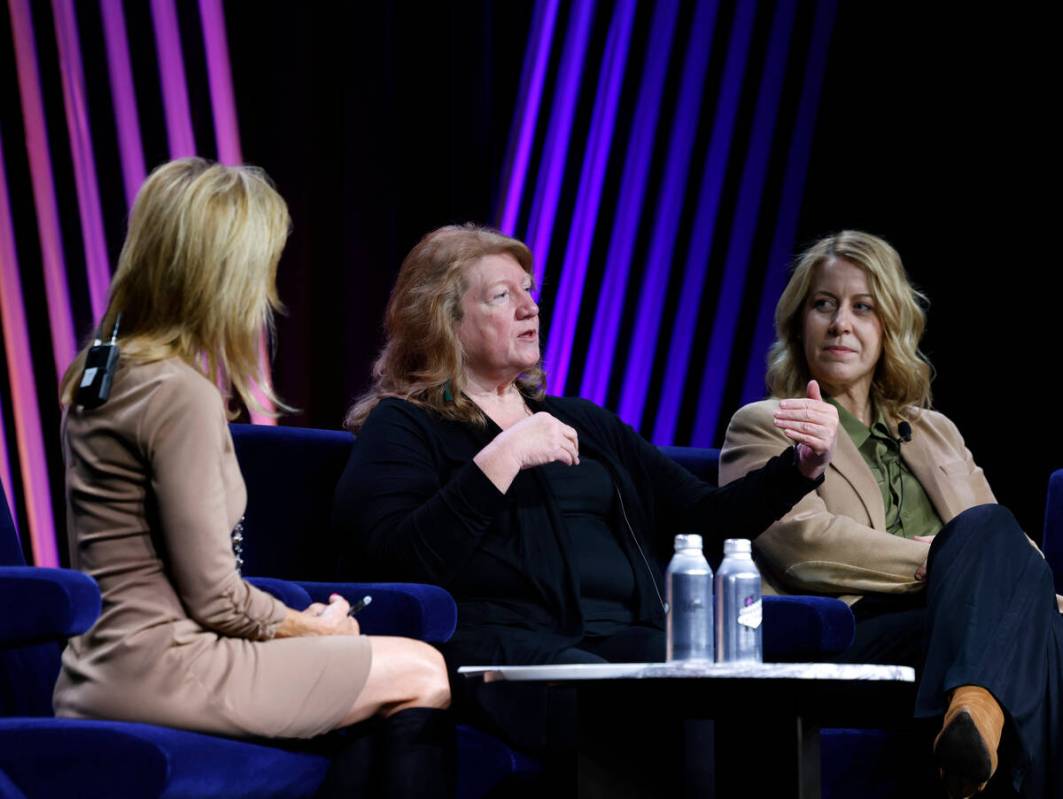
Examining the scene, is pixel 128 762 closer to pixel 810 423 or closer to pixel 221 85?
pixel 810 423

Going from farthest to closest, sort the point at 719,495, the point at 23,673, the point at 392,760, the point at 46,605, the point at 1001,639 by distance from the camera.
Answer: the point at 719,495
the point at 1001,639
the point at 23,673
the point at 392,760
the point at 46,605

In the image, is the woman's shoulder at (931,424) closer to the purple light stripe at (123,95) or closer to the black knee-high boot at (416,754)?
the black knee-high boot at (416,754)

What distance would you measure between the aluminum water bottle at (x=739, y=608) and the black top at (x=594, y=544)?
50cm

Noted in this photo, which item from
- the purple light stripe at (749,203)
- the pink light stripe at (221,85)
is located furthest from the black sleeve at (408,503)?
the purple light stripe at (749,203)

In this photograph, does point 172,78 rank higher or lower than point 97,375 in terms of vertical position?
higher

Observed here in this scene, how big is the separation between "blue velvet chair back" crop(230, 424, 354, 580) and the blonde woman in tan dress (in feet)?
2.35

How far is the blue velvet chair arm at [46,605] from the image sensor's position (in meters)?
1.51

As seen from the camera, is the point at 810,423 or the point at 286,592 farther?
the point at 810,423

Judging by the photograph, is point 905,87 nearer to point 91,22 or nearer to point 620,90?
point 620,90

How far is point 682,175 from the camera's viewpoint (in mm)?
3914

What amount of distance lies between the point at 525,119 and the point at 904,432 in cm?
136

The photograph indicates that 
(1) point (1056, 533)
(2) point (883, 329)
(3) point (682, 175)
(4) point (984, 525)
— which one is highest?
(3) point (682, 175)

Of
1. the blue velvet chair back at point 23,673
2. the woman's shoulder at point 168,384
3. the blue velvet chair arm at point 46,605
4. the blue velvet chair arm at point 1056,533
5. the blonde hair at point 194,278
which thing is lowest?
the blue velvet chair arm at point 1056,533

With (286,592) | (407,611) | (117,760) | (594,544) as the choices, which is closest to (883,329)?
(594,544)
